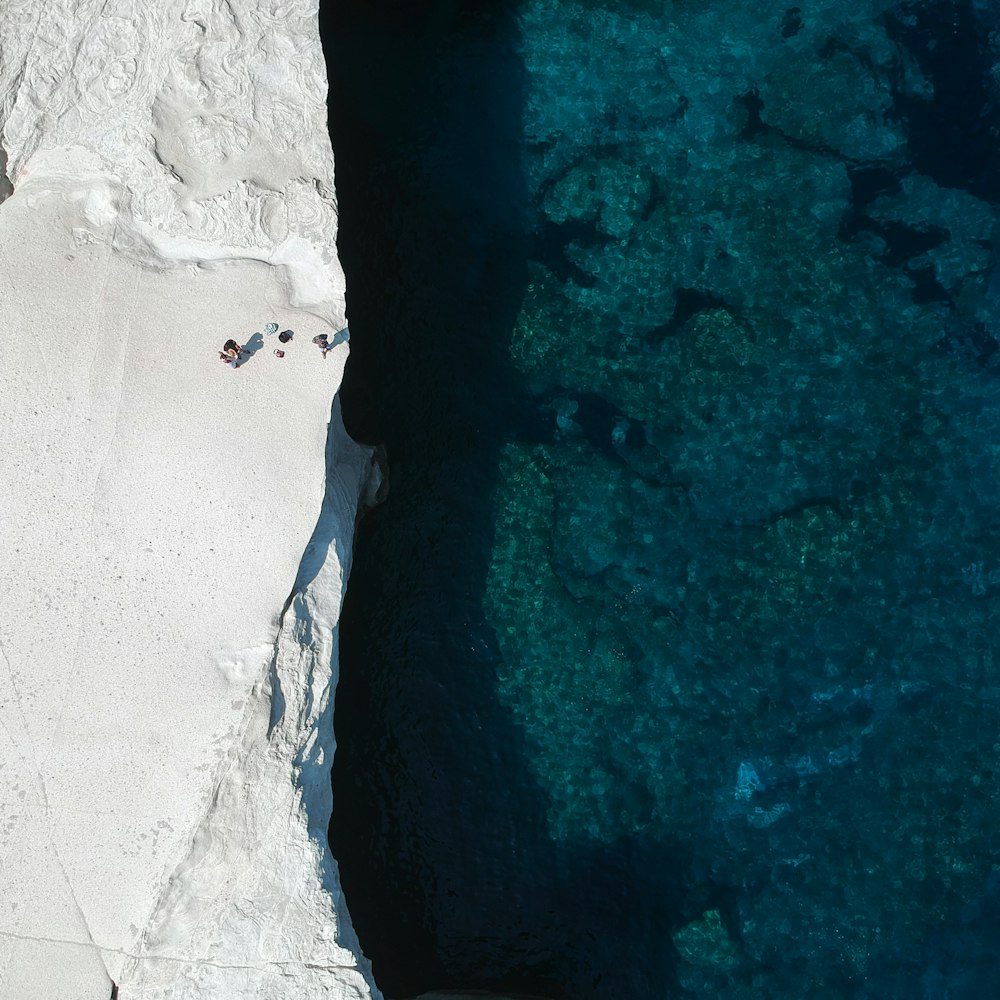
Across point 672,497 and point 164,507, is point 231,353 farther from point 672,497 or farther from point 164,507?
point 672,497

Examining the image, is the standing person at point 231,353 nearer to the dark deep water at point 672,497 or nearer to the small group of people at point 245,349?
the small group of people at point 245,349

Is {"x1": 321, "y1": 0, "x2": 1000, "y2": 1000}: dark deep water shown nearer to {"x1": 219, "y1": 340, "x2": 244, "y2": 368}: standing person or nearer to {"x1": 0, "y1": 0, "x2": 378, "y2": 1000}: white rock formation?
{"x1": 0, "y1": 0, "x2": 378, "y2": 1000}: white rock formation

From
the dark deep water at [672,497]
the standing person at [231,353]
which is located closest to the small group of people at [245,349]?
the standing person at [231,353]

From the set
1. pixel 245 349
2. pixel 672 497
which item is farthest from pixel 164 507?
pixel 672 497

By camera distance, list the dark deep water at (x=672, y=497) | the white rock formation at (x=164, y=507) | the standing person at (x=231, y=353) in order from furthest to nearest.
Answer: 1. the dark deep water at (x=672, y=497)
2. the standing person at (x=231, y=353)
3. the white rock formation at (x=164, y=507)

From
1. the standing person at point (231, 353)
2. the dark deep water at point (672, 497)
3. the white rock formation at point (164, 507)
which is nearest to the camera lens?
the white rock formation at point (164, 507)

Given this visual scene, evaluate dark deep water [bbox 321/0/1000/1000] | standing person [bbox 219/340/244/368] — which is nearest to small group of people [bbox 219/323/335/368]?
standing person [bbox 219/340/244/368]

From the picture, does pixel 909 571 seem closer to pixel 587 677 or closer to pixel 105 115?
pixel 587 677

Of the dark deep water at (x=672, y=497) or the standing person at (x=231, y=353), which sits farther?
the dark deep water at (x=672, y=497)
